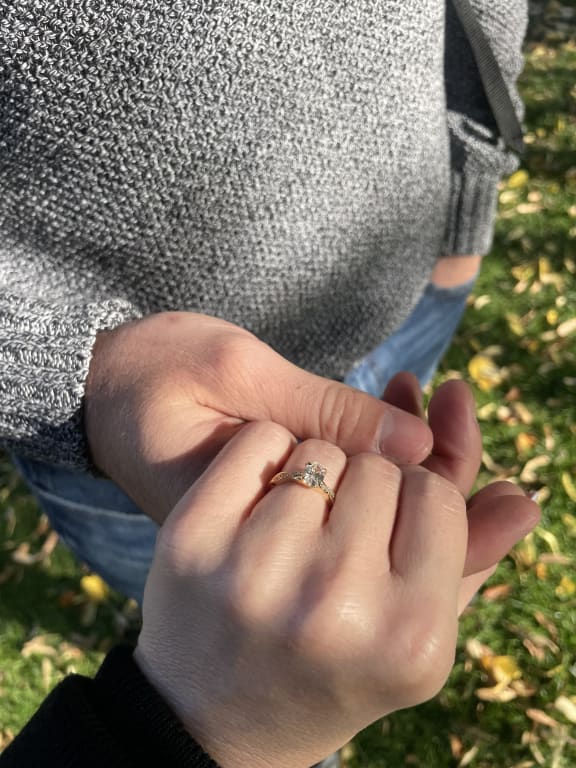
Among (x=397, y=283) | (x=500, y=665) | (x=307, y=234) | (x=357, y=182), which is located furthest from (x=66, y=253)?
(x=500, y=665)

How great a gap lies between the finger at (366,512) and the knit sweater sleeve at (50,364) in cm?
47

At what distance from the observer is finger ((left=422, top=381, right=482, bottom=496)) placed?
1.09m

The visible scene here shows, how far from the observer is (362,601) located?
0.73 meters

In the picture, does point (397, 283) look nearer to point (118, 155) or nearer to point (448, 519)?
point (118, 155)

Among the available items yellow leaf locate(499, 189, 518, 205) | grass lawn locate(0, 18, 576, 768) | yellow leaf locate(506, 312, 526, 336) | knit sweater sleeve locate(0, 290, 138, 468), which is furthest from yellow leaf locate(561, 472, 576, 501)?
knit sweater sleeve locate(0, 290, 138, 468)

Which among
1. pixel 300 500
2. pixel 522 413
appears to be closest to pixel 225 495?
pixel 300 500

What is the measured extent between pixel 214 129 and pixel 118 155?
0.52ft

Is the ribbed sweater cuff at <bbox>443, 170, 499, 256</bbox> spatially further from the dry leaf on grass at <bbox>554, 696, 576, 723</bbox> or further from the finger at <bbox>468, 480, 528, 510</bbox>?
the dry leaf on grass at <bbox>554, 696, 576, 723</bbox>

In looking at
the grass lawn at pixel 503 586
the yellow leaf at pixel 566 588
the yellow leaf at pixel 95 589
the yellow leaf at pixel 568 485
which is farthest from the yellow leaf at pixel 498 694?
the yellow leaf at pixel 95 589

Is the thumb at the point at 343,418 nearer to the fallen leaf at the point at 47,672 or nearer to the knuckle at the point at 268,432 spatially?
the knuckle at the point at 268,432

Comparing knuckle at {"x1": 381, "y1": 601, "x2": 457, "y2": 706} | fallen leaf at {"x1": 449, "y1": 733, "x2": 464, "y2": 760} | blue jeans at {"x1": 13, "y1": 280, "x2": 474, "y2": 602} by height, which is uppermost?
knuckle at {"x1": 381, "y1": 601, "x2": 457, "y2": 706}

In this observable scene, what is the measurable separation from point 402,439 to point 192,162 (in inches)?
22.0

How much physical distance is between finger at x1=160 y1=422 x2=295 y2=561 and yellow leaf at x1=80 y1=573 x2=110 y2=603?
90.1 inches

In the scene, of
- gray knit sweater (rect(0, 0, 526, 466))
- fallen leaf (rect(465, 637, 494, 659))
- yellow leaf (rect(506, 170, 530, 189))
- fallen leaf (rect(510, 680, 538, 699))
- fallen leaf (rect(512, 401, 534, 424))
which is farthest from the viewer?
yellow leaf (rect(506, 170, 530, 189))
